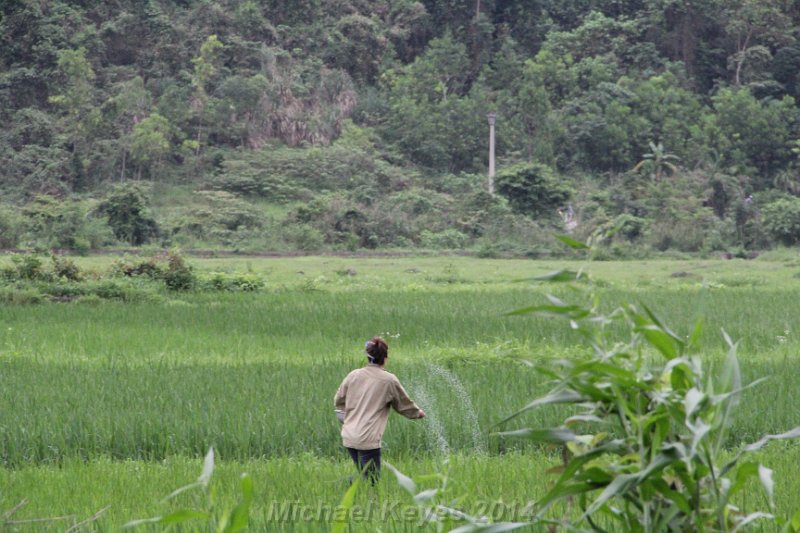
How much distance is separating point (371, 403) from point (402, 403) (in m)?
0.16

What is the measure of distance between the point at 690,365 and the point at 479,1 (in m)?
47.7

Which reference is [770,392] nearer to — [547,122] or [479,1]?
[547,122]

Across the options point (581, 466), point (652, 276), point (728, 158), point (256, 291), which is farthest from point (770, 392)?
point (728, 158)

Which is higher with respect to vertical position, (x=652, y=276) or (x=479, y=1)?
(x=479, y=1)

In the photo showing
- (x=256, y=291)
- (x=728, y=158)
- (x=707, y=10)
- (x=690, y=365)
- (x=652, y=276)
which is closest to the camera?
(x=690, y=365)

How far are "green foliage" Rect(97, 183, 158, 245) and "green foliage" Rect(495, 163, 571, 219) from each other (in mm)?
10914

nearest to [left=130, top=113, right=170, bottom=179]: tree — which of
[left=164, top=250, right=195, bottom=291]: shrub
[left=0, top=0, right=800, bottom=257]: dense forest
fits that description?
[left=0, top=0, right=800, bottom=257]: dense forest

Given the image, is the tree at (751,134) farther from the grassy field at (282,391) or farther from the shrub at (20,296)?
the shrub at (20,296)

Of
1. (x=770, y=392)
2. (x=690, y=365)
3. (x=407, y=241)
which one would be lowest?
(x=407, y=241)

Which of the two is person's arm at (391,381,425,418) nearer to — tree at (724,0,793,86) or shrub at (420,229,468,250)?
shrub at (420,229,468,250)

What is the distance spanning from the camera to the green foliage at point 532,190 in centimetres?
3434

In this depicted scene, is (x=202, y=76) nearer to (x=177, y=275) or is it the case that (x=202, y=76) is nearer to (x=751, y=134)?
(x=751, y=134)

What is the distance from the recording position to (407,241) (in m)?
33.6

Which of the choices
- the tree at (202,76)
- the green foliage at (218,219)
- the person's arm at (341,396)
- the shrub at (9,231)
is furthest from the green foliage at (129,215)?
the person's arm at (341,396)
